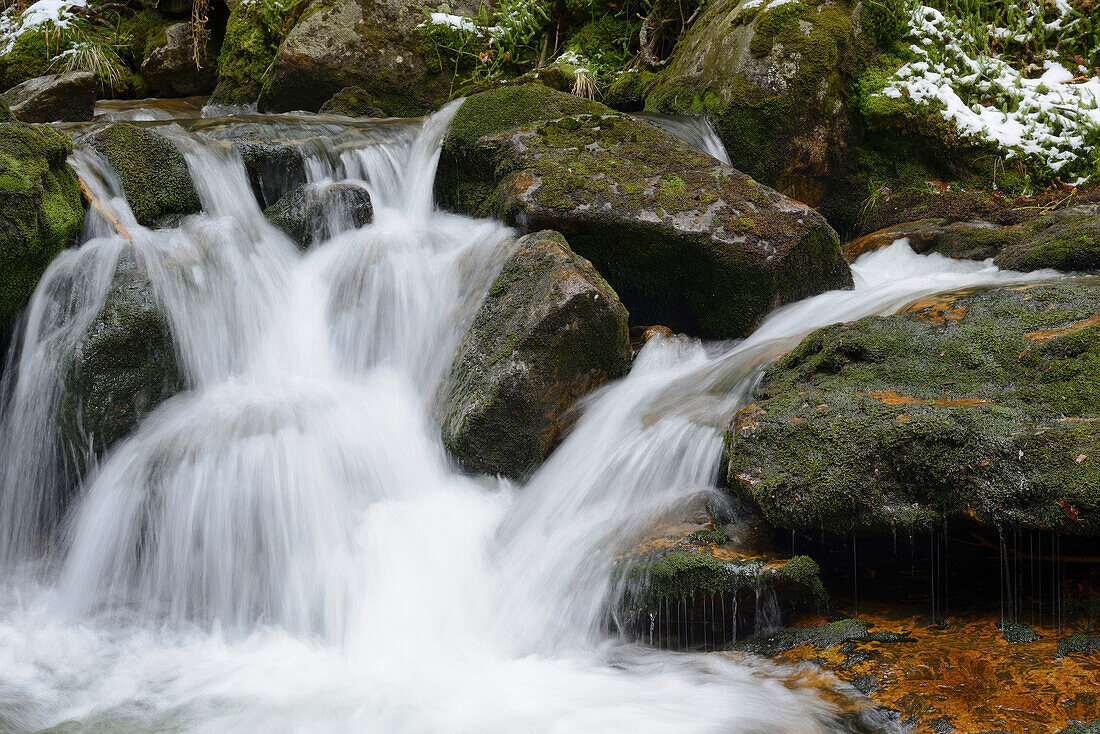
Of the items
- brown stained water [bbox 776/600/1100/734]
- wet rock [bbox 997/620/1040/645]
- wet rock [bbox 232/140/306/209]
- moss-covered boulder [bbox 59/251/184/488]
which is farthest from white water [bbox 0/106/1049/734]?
wet rock [bbox 232/140/306/209]

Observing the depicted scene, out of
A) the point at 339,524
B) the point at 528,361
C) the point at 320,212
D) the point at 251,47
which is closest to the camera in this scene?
the point at 339,524

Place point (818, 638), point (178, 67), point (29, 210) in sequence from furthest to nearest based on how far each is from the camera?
point (178, 67) → point (29, 210) → point (818, 638)

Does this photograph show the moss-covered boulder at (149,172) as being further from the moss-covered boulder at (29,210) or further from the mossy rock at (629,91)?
the mossy rock at (629,91)

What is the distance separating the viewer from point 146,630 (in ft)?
12.0

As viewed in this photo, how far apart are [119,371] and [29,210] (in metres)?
1.01

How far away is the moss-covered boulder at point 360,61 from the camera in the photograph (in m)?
8.71

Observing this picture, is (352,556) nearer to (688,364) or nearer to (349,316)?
(349,316)

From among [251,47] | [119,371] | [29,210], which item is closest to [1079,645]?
[119,371]

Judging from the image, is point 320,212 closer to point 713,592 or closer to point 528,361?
point 528,361

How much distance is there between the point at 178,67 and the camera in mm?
10859

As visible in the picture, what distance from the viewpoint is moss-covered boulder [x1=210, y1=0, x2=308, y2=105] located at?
32.6 ft

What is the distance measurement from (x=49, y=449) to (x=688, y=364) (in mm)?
3658

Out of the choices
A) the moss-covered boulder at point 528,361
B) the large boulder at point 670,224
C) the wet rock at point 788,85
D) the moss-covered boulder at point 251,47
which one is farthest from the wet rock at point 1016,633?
the moss-covered boulder at point 251,47

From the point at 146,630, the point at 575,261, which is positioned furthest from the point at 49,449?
the point at 575,261
